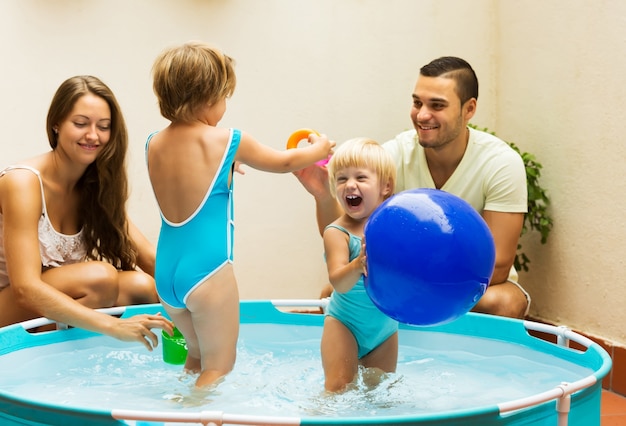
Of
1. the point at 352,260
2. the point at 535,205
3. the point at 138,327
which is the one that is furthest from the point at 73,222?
the point at 535,205

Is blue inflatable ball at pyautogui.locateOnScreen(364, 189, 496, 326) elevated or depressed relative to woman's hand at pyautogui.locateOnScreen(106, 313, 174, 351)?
elevated

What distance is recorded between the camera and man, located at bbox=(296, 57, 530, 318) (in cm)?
371

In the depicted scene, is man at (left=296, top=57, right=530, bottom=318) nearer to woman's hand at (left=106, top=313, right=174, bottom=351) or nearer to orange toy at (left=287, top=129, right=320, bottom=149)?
orange toy at (left=287, top=129, right=320, bottom=149)

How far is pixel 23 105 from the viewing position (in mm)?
4207

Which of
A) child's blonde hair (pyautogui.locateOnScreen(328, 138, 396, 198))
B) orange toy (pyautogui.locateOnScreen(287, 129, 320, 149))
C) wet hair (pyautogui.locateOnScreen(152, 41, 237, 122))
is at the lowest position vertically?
child's blonde hair (pyautogui.locateOnScreen(328, 138, 396, 198))

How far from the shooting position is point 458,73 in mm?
3838

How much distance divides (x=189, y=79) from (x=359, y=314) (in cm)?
90

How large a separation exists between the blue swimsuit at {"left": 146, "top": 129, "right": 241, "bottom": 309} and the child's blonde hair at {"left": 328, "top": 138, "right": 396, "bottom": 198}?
325 millimetres

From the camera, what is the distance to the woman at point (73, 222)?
3.15 metres

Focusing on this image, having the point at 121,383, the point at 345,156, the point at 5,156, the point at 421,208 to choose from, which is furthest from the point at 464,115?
the point at 5,156

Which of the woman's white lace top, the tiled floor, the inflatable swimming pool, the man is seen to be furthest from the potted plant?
the woman's white lace top

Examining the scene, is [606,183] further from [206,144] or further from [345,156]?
[206,144]

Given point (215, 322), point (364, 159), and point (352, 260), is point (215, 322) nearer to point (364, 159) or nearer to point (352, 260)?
point (352, 260)

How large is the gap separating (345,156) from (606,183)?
1.87m
